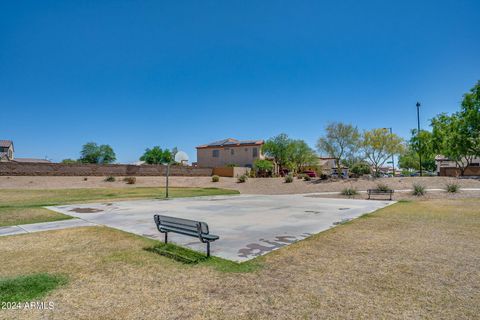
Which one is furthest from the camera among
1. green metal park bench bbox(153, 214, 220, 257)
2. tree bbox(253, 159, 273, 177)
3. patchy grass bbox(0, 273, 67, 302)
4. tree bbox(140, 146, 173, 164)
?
tree bbox(140, 146, 173, 164)

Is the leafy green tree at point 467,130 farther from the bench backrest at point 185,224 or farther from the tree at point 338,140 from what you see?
the bench backrest at point 185,224

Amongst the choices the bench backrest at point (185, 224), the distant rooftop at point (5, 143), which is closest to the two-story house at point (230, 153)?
the bench backrest at point (185, 224)

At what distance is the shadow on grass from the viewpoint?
5.16 meters

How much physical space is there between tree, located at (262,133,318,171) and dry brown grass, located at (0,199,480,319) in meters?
45.3

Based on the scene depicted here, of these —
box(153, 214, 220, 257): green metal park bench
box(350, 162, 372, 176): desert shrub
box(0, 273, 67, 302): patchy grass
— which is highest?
box(350, 162, 372, 176): desert shrub

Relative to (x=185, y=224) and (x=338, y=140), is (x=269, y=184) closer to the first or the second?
(x=338, y=140)

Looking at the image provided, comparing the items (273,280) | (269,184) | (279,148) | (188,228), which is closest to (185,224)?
(188,228)

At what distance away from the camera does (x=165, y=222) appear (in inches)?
269

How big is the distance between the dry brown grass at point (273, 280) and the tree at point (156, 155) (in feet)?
234

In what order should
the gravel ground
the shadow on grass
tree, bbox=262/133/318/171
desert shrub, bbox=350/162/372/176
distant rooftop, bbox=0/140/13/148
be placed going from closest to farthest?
the shadow on grass < the gravel ground < desert shrub, bbox=350/162/372/176 < tree, bbox=262/133/318/171 < distant rooftop, bbox=0/140/13/148

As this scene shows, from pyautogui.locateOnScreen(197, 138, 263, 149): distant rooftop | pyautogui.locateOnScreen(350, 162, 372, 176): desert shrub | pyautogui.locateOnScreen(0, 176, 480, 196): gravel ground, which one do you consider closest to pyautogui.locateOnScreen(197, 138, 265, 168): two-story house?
pyautogui.locateOnScreen(197, 138, 263, 149): distant rooftop

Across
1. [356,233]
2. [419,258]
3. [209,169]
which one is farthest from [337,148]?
[419,258]

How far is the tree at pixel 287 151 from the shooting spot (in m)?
52.6

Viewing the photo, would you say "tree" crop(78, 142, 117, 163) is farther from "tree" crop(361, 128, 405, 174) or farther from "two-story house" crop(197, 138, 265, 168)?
"tree" crop(361, 128, 405, 174)
